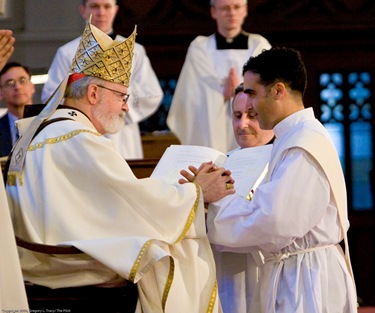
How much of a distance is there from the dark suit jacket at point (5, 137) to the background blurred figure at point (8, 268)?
3.83m

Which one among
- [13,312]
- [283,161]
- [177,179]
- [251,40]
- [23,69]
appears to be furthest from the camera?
[251,40]

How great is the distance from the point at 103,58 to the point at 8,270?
1.73 meters

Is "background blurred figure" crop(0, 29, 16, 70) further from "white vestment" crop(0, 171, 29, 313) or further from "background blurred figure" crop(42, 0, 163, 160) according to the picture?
"background blurred figure" crop(42, 0, 163, 160)

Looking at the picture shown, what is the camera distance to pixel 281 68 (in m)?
6.07

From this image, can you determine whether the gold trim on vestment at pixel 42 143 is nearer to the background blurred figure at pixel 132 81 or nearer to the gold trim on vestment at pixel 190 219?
the gold trim on vestment at pixel 190 219

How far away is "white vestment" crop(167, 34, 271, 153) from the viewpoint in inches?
402

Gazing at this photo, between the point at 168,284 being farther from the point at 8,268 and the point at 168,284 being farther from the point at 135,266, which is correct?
the point at 8,268

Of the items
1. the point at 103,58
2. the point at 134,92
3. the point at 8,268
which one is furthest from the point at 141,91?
the point at 8,268

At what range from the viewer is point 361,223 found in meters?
11.2

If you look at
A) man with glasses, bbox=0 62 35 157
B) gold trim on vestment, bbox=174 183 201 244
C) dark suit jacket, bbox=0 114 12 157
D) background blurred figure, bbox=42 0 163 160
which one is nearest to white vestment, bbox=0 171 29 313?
gold trim on vestment, bbox=174 183 201 244

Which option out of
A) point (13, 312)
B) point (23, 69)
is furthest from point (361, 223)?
point (13, 312)

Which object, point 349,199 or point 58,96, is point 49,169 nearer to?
point 58,96

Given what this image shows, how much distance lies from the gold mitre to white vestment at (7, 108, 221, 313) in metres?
0.43

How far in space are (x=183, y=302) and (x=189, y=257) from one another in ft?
0.79
